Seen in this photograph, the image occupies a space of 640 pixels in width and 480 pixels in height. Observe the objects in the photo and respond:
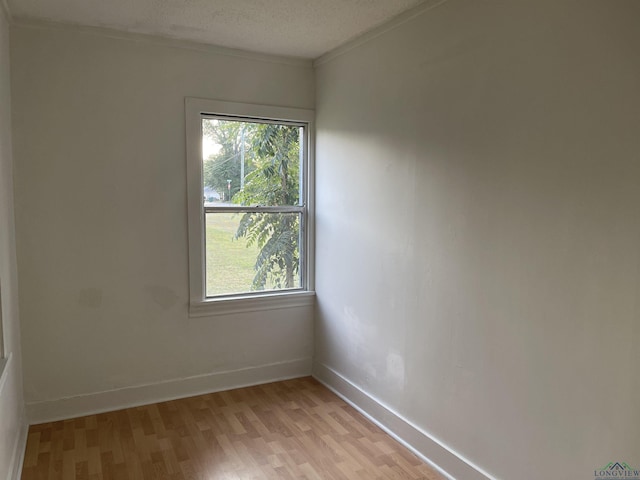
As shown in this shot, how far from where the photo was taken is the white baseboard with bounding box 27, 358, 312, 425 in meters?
3.09

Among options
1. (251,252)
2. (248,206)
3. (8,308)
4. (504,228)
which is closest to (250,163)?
(248,206)

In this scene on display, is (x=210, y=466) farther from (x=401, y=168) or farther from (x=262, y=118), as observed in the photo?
(x=262, y=118)

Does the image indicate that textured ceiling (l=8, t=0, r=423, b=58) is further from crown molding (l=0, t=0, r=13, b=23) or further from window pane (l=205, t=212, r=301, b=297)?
window pane (l=205, t=212, r=301, b=297)

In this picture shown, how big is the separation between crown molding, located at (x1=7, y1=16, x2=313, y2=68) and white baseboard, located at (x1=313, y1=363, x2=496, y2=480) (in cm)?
242

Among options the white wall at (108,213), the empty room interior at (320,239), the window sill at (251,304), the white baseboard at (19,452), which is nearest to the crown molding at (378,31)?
the empty room interior at (320,239)

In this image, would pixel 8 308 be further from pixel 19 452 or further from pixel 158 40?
pixel 158 40

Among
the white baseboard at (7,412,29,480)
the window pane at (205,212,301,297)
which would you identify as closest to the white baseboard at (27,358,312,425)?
the white baseboard at (7,412,29,480)

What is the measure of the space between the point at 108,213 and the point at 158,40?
1.22 meters

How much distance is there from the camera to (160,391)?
3.40m

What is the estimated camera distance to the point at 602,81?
1.71m

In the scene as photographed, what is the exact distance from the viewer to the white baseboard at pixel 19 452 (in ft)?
7.69

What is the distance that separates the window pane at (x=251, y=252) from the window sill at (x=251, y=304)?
0.30ft

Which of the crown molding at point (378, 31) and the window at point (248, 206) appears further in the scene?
the window at point (248, 206)

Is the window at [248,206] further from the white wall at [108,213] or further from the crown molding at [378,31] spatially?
the crown molding at [378,31]
